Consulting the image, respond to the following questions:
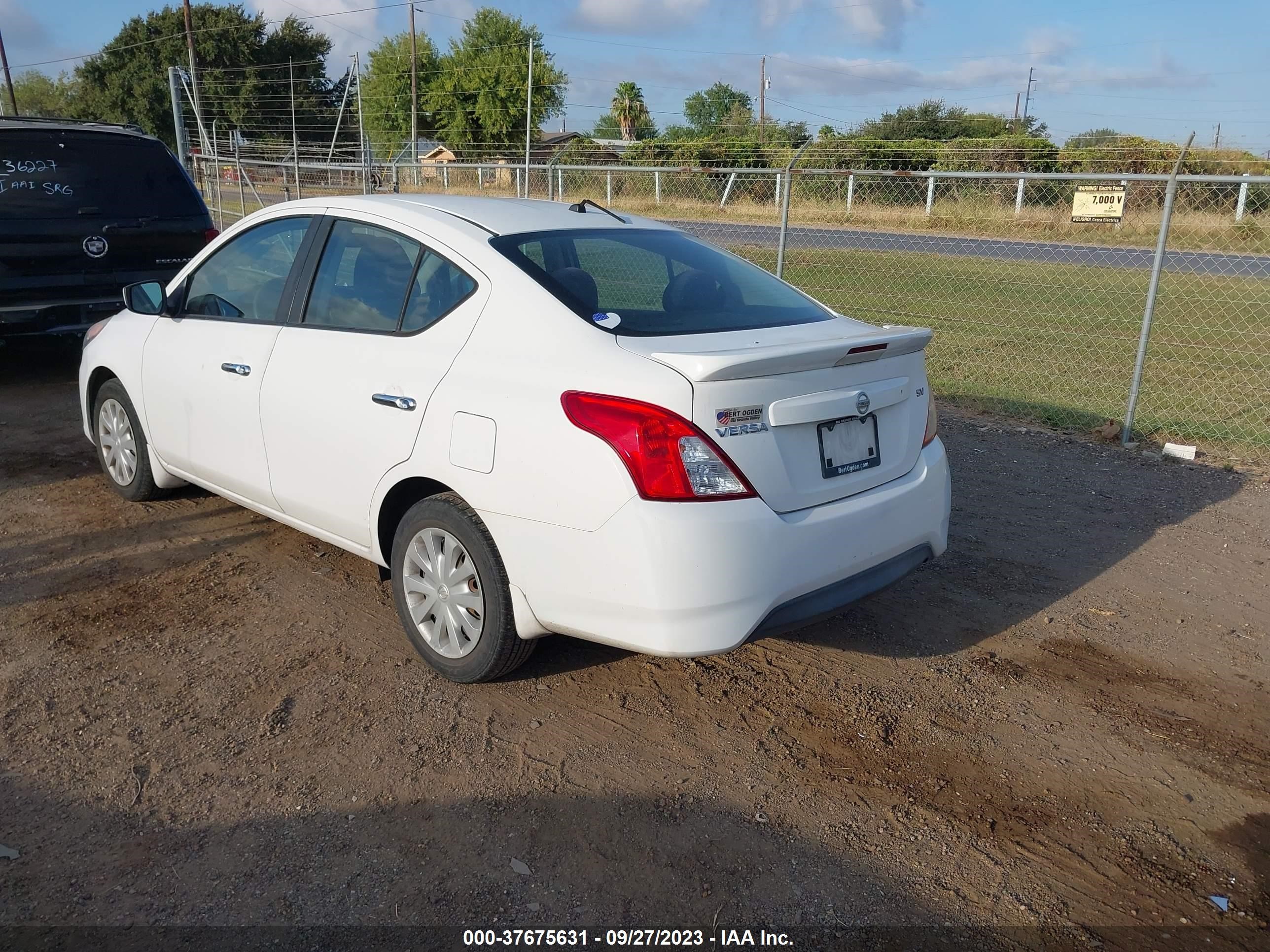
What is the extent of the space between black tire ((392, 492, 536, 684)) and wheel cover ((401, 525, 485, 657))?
0.7 inches

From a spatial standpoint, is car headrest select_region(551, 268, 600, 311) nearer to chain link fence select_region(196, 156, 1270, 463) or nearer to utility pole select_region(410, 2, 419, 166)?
chain link fence select_region(196, 156, 1270, 463)

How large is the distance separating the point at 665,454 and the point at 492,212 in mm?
1603

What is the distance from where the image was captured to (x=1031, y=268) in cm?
1535

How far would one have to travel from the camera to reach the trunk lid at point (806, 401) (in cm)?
298

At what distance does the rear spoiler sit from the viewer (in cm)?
296

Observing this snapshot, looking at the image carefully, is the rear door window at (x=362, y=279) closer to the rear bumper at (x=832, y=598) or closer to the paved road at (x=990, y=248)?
the rear bumper at (x=832, y=598)

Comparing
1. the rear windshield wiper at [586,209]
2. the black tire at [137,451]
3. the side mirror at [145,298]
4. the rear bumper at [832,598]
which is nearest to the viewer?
the rear bumper at [832,598]

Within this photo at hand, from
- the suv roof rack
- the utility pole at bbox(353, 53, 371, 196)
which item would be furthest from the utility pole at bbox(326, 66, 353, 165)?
the suv roof rack

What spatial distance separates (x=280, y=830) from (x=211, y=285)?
9.76ft

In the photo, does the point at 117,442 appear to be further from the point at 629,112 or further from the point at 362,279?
the point at 629,112

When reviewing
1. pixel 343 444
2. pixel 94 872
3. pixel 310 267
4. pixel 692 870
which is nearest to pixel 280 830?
pixel 94 872

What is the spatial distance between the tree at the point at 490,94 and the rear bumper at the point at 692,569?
4391 cm

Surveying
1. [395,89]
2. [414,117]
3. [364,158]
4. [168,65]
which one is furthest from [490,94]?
[364,158]

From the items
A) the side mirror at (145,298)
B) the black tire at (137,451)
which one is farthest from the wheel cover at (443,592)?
the side mirror at (145,298)
